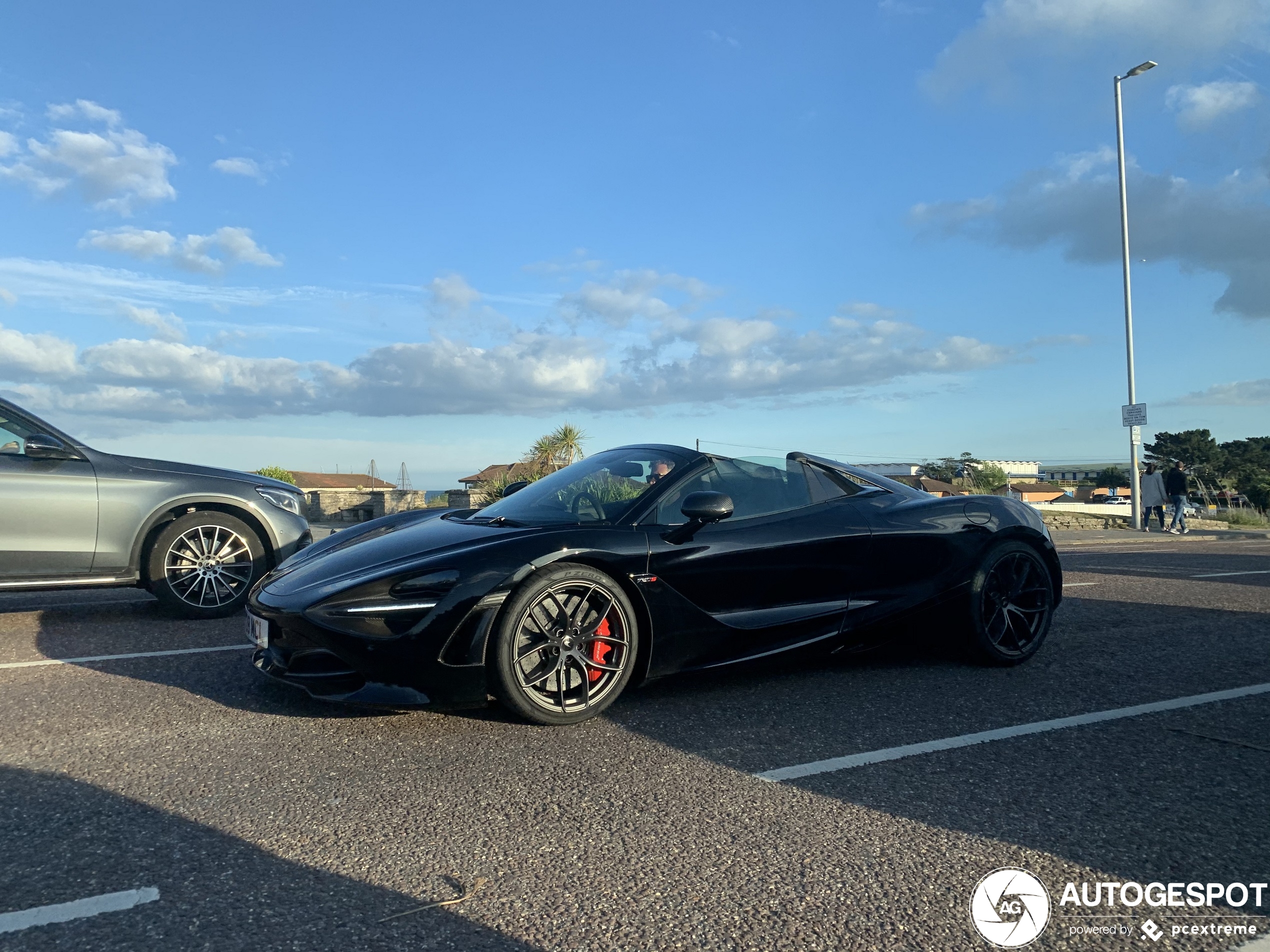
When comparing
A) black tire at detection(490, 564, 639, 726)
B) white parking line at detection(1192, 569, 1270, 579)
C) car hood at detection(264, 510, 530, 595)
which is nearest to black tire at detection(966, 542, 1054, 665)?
black tire at detection(490, 564, 639, 726)

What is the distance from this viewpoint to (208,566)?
6480mm

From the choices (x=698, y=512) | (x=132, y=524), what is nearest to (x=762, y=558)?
(x=698, y=512)

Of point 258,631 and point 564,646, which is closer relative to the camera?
point 564,646

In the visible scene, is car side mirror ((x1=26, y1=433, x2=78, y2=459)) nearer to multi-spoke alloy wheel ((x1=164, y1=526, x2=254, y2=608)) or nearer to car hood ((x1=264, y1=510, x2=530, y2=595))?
multi-spoke alloy wheel ((x1=164, y1=526, x2=254, y2=608))

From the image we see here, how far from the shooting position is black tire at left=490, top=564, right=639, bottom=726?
374 cm

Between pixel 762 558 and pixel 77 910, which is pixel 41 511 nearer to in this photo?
pixel 77 910

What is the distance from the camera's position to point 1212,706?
4250mm

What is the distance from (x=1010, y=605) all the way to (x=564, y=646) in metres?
2.70

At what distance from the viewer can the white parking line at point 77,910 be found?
7.12 feet

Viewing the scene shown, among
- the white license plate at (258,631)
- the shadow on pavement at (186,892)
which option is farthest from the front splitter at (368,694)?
the shadow on pavement at (186,892)

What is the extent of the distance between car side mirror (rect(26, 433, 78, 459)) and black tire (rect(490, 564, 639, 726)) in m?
4.17

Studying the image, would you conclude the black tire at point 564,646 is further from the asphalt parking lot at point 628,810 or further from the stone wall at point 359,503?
the stone wall at point 359,503

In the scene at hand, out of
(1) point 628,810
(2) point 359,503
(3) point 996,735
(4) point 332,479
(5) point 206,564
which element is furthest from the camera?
(4) point 332,479

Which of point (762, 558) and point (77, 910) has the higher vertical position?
point (762, 558)
